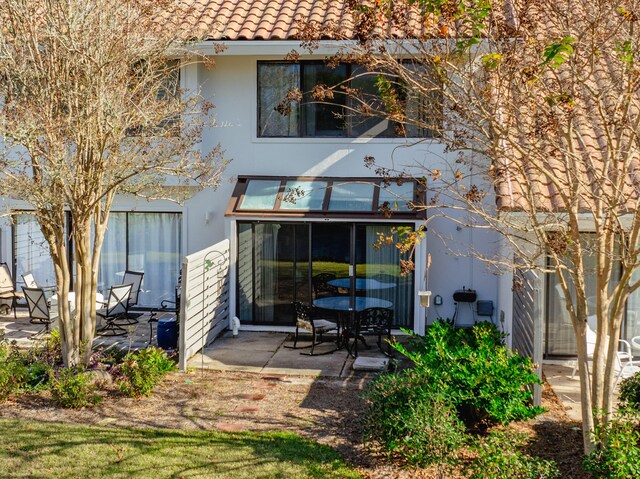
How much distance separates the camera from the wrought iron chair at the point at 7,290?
19312mm

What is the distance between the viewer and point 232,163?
18859mm

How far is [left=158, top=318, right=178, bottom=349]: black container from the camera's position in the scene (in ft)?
50.9

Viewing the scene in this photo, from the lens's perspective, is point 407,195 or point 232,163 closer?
point 407,195

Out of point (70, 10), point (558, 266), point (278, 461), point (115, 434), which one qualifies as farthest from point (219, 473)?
point (70, 10)

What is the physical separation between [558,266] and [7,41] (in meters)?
9.78

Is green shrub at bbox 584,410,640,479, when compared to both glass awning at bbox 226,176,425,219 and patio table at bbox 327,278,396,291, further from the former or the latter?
patio table at bbox 327,278,396,291

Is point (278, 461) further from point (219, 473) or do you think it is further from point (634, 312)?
point (634, 312)

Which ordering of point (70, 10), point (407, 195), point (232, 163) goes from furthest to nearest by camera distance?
1. point (232, 163)
2. point (407, 195)
3. point (70, 10)

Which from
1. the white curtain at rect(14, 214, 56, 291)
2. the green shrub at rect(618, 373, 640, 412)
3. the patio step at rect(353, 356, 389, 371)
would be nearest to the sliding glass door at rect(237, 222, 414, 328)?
the patio step at rect(353, 356, 389, 371)

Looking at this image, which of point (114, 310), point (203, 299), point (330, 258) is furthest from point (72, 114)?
point (330, 258)

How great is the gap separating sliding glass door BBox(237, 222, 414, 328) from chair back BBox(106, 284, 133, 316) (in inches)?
102

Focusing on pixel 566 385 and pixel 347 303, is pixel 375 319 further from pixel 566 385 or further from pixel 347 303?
pixel 566 385

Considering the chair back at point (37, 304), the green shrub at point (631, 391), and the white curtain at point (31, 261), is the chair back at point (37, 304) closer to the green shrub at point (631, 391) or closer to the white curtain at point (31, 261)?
the white curtain at point (31, 261)

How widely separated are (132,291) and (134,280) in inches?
12.9
